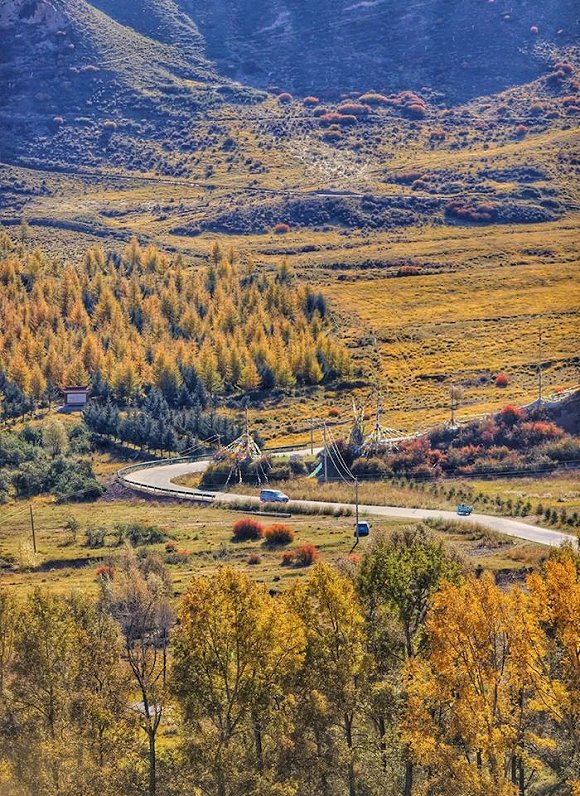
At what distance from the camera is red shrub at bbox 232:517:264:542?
3068 inches

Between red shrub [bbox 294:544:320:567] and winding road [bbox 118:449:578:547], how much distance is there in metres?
9.62

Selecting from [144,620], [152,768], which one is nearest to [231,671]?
[152,768]

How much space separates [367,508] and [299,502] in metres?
6.73

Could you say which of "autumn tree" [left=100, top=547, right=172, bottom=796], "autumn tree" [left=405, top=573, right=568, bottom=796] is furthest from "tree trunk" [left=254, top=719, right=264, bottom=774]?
→ "autumn tree" [left=405, top=573, right=568, bottom=796]

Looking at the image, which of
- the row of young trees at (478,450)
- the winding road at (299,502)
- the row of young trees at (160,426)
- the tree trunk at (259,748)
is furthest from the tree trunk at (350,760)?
the row of young trees at (160,426)

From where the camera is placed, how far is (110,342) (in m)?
132

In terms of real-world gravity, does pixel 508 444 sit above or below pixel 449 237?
below

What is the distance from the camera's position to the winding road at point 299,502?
72312 mm

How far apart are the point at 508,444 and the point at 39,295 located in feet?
227

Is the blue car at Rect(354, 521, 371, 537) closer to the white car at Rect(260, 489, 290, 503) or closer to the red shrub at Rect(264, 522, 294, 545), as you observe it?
the red shrub at Rect(264, 522, 294, 545)

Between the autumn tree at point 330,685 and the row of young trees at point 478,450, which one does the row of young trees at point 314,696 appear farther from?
the row of young trees at point 478,450

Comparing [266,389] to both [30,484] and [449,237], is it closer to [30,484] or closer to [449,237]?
[30,484]

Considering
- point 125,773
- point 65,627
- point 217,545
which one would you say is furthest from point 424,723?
point 217,545

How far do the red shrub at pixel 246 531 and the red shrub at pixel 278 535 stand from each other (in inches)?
64.5
